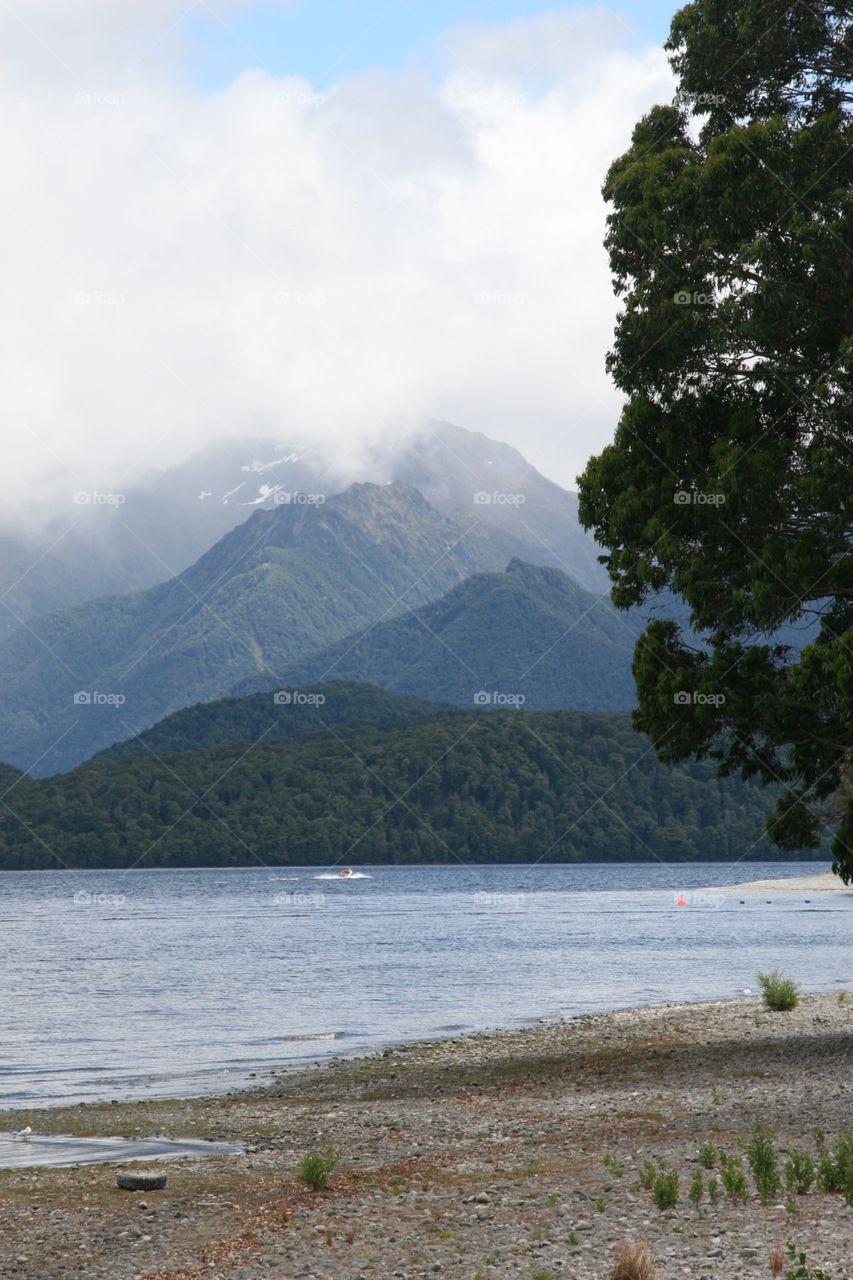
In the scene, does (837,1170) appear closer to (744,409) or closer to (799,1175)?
(799,1175)

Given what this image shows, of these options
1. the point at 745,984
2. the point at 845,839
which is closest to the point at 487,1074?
the point at 845,839

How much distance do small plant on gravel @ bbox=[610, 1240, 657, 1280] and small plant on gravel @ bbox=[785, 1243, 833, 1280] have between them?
106 centimetres

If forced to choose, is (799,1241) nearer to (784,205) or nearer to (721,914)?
(784,205)

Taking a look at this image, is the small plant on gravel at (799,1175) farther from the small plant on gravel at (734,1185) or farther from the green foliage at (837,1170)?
the small plant on gravel at (734,1185)

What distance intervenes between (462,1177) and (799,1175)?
429cm

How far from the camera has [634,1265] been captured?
10828mm

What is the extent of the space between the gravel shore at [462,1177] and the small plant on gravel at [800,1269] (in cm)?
14

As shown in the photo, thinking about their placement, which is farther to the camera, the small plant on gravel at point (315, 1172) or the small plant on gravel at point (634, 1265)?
the small plant on gravel at point (315, 1172)

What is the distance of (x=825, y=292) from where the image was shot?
2397 centimetres

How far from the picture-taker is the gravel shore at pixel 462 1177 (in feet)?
39.8

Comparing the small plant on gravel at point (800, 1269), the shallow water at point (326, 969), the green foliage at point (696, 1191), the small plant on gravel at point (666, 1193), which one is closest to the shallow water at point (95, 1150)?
the shallow water at point (326, 969)

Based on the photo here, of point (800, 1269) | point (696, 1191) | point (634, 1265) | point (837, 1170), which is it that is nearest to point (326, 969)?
point (696, 1191)

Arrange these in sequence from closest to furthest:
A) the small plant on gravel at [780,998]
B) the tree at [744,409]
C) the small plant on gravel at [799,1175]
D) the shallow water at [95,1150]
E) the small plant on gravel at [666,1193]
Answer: the small plant on gravel at [666,1193] < the small plant on gravel at [799,1175] < the shallow water at [95,1150] < the tree at [744,409] < the small plant on gravel at [780,998]

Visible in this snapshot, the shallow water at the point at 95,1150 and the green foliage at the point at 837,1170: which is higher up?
the green foliage at the point at 837,1170
